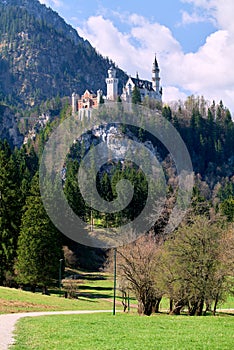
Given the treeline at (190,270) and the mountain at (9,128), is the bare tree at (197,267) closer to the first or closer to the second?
the treeline at (190,270)

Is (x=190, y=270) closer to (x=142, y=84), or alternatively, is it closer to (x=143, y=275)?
(x=143, y=275)

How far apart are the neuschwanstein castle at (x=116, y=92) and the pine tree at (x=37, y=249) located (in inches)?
3701

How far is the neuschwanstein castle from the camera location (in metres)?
145

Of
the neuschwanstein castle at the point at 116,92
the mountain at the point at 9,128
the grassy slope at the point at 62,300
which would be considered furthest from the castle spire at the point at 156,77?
the grassy slope at the point at 62,300

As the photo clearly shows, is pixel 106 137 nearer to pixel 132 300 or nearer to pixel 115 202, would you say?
pixel 115 202

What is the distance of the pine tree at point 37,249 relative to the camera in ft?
145

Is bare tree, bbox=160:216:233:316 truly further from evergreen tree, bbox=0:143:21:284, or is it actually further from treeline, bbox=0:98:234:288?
evergreen tree, bbox=0:143:21:284

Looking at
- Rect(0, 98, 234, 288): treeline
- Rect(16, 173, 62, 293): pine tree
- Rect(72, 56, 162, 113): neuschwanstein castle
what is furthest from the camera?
Rect(72, 56, 162, 113): neuschwanstein castle

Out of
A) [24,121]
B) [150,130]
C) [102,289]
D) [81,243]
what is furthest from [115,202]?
[24,121]

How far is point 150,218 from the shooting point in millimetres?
72688

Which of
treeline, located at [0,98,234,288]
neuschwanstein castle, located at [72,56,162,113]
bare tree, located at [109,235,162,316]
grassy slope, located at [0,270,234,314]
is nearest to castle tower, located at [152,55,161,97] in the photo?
neuschwanstein castle, located at [72,56,162,113]

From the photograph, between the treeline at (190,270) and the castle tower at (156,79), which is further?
the castle tower at (156,79)

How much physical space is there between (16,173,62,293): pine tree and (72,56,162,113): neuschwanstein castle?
3701 inches

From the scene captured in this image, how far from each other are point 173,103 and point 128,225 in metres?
94.0
